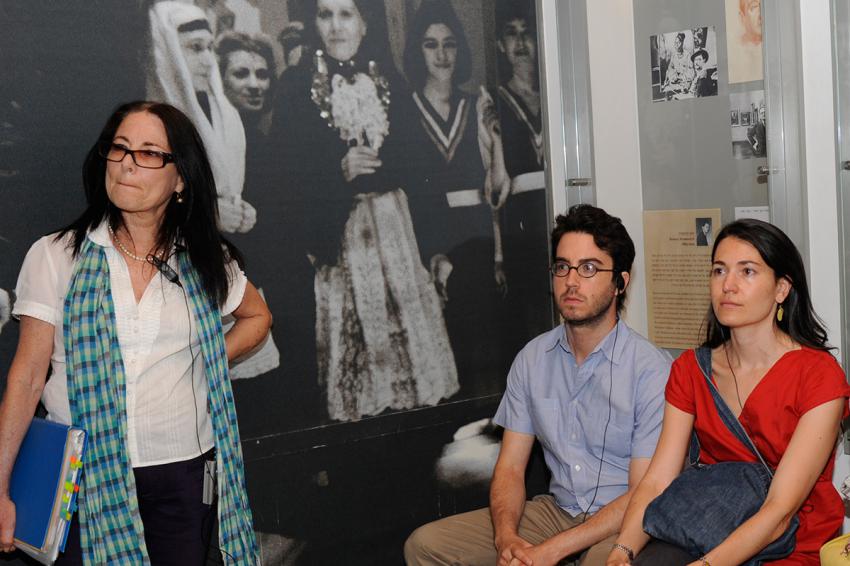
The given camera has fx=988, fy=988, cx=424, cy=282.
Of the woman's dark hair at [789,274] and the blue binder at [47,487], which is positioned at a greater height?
the woman's dark hair at [789,274]

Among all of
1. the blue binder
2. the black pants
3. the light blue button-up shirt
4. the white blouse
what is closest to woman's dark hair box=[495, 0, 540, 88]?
the light blue button-up shirt

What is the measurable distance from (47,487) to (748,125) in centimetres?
242

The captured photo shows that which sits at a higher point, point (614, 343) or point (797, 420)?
point (614, 343)

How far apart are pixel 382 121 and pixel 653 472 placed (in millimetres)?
1624

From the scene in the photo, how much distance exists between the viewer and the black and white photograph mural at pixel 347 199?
2.95m

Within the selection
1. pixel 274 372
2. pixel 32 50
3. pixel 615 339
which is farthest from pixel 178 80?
pixel 615 339

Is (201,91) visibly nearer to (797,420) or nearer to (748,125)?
(748,125)

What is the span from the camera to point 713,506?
2.36 metres

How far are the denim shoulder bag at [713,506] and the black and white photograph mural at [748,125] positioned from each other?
1179mm

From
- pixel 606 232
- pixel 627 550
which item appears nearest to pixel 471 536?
pixel 627 550

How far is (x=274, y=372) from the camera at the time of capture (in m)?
3.32

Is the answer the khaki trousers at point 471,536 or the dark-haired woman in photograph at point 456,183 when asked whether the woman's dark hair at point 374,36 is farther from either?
the khaki trousers at point 471,536

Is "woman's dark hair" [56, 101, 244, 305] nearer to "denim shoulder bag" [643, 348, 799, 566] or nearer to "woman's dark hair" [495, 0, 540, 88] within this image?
"denim shoulder bag" [643, 348, 799, 566]

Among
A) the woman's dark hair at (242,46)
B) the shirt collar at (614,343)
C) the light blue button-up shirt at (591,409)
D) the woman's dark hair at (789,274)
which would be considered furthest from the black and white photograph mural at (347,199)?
the woman's dark hair at (789,274)
